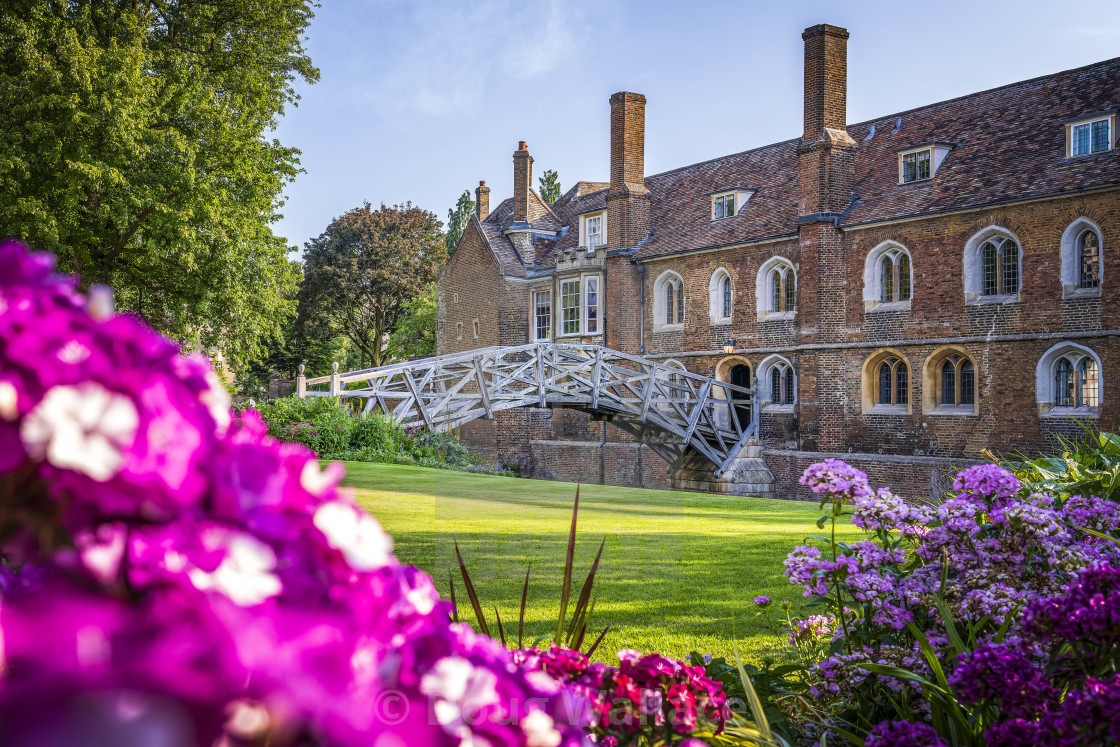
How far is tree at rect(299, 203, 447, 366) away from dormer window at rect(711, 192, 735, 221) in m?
24.7

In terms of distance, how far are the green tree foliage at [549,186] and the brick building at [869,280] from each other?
28.2 metres

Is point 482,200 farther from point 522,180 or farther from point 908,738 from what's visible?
point 908,738

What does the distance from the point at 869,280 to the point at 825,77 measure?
581 cm

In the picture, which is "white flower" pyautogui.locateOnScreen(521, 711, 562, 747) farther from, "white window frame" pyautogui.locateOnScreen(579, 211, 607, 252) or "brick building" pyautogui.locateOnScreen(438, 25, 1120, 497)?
"white window frame" pyautogui.locateOnScreen(579, 211, 607, 252)

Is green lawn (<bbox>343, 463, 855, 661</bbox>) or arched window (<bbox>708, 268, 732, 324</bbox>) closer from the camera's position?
green lawn (<bbox>343, 463, 855, 661</bbox>)

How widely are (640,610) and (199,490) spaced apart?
224 inches

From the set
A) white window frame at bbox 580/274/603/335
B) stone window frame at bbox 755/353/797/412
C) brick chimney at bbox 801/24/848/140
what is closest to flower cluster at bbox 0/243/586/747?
stone window frame at bbox 755/353/797/412

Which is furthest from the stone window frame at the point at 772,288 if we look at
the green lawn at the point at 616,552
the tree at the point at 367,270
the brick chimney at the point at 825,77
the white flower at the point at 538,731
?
the tree at the point at 367,270

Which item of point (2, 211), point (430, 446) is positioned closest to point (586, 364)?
point (430, 446)

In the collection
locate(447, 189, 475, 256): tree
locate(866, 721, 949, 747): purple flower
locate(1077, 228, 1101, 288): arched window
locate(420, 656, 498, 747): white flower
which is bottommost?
locate(866, 721, 949, 747): purple flower

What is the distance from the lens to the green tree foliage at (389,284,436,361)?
5066 cm

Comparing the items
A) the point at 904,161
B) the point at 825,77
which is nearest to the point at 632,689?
the point at 904,161

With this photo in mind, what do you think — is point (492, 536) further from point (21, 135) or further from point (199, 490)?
point (21, 135)

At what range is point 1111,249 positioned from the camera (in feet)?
64.4
